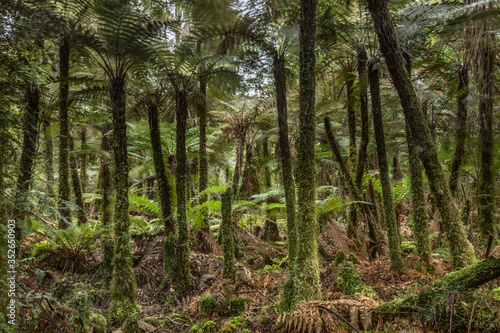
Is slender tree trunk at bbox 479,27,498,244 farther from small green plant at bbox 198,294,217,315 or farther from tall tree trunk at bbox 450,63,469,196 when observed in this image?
small green plant at bbox 198,294,217,315

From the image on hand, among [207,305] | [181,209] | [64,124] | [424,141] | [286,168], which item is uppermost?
[64,124]

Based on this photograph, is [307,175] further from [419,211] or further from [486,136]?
[486,136]

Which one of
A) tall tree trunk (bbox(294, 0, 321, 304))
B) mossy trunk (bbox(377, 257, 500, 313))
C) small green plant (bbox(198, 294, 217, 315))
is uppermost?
tall tree trunk (bbox(294, 0, 321, 304))

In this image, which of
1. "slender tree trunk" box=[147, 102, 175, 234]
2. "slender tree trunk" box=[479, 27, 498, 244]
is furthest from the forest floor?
"slender tree trunk" box=[147, 102, 175, 234]

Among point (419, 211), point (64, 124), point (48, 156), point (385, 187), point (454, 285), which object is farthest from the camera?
point (48, 156)

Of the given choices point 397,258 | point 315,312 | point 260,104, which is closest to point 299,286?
point 315,312

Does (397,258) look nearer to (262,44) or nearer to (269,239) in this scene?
(262,44)

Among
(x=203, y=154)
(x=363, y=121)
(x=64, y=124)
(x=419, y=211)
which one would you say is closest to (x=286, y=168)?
(x=419, y=211)

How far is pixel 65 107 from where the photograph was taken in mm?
5004

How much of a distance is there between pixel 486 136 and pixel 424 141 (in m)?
1.71

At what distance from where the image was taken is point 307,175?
285 cm

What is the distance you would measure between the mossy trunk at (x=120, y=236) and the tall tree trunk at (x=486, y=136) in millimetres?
4728

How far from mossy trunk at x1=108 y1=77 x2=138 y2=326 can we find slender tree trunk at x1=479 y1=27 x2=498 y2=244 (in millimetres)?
4729

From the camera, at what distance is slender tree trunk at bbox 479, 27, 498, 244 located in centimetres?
375
